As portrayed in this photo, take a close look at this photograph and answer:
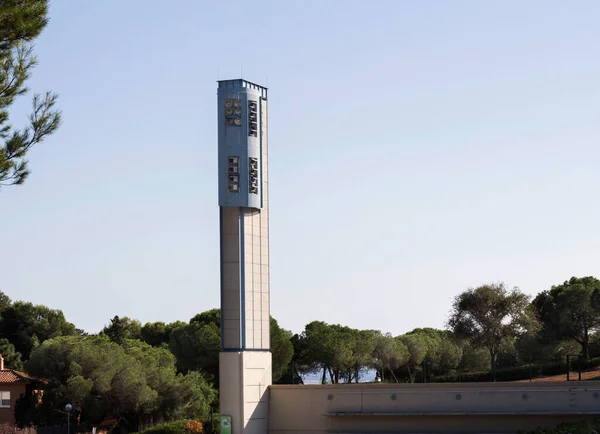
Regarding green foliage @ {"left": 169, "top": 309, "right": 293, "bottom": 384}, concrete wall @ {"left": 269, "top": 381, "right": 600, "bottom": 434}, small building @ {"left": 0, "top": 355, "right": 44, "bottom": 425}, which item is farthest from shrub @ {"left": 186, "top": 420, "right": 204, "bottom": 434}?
green foliage @ {"left": 169, "top": 309, "right": 293, "bottom": 384}

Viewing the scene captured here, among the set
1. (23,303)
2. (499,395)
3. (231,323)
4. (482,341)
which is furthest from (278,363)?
(23,303)

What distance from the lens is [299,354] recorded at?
291 feet

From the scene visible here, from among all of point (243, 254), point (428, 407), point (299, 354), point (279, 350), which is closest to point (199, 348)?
point (279, 350)

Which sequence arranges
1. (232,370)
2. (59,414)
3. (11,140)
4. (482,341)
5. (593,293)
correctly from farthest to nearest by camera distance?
(593,293) → (482,341) → (59,414) → (232,370) → (11,140)

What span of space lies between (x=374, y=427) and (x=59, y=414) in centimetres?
2280

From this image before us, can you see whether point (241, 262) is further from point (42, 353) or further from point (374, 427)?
point (42, 353)

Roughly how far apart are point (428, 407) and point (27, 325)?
80.4 metres

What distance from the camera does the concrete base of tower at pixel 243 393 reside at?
46344 millimetres

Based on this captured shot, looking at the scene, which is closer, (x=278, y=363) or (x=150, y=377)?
(x=150, y=377)

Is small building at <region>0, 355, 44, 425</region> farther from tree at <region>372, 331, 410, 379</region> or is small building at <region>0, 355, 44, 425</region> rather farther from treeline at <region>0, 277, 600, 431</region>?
tree at <region>372, 331, 410, 379</region>

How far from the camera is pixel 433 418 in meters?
44.7

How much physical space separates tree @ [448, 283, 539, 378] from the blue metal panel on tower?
3390 cm

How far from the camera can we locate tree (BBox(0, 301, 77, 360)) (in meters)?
113

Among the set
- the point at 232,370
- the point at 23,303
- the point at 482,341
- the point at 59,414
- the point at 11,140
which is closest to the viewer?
the point at 11,140
